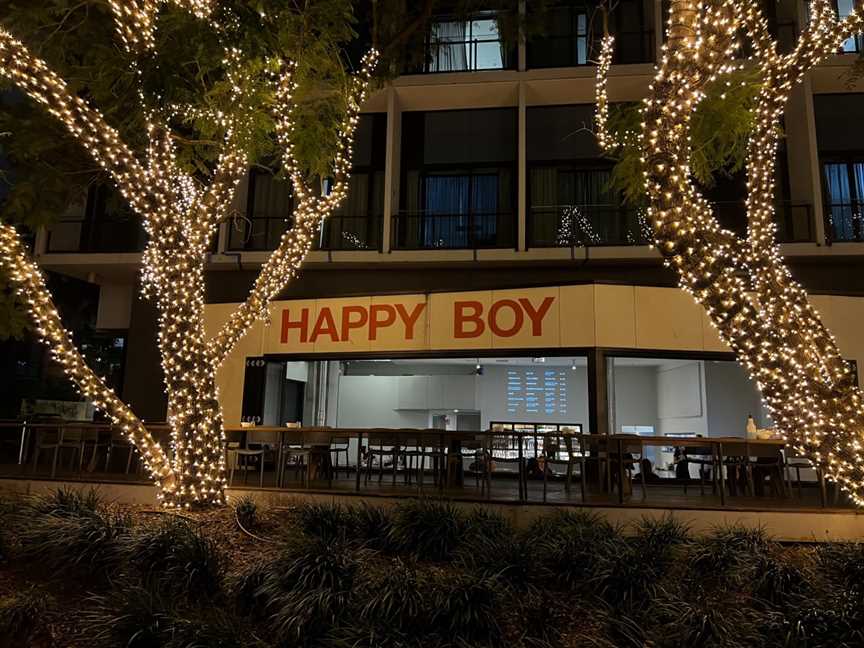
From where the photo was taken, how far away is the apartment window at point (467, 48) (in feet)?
44.8

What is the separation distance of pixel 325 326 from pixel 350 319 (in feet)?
1.63

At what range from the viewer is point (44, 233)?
44.5 ft

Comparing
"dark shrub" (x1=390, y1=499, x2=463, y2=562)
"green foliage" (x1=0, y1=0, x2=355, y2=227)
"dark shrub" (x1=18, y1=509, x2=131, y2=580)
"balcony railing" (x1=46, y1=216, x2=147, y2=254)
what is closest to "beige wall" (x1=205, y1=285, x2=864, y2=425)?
"green foliage" (x1=0, y1=0, x2=355, y2=227)

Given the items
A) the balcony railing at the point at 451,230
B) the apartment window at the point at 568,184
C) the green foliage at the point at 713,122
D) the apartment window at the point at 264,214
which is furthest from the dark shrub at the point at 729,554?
the apartment window at the point at 264,214

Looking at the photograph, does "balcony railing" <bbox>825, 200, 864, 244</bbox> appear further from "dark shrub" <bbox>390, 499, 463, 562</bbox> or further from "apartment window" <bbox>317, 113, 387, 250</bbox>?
"dark shrub" <bbox>390, 499, 463, 562</bbox>

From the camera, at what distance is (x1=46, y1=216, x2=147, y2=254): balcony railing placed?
14164mm

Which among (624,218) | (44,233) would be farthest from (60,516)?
(624,218)

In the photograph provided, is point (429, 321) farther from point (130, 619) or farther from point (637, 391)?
point (130, 619)

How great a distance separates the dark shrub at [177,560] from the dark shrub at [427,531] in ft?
5.10

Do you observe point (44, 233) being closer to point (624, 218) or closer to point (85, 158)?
point (85, 158)

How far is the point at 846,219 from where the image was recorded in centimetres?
1230

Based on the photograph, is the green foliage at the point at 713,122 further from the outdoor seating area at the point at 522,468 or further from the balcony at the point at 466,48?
the balcony at the point at 466,48

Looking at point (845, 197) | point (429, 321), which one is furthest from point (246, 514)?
point (845, 197)

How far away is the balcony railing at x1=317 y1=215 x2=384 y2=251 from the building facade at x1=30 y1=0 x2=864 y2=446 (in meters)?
0.04
